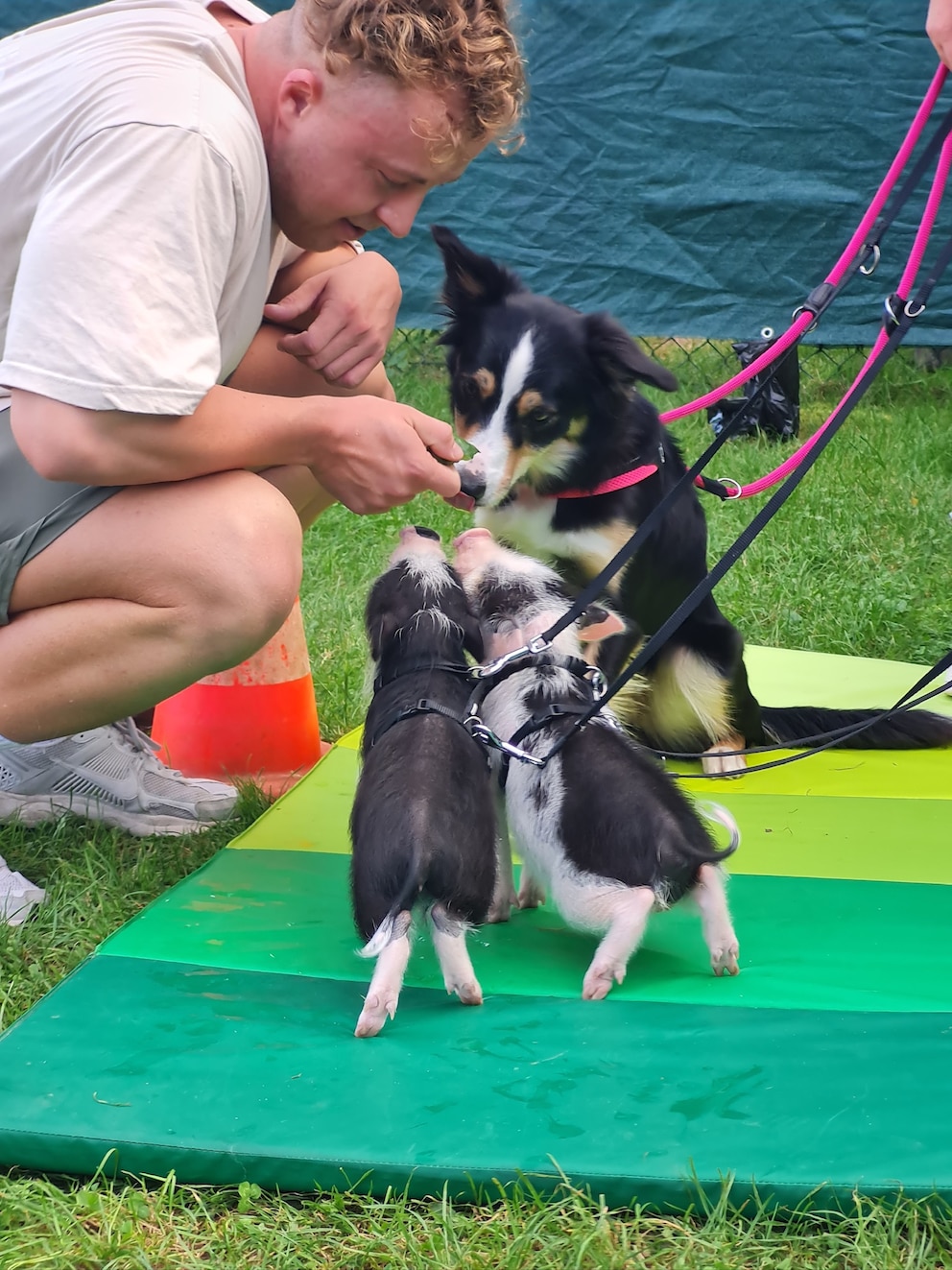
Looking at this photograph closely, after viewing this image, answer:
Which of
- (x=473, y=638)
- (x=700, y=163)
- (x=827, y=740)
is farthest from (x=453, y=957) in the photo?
(x=700, y=163)

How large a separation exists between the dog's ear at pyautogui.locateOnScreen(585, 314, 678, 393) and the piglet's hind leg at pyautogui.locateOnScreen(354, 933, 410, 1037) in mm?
1767

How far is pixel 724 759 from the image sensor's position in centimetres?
325

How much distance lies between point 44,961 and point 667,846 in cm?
109

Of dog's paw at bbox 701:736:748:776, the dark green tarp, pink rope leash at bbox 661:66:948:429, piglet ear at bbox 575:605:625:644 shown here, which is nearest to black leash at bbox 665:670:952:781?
dog's paw at bbox 701:736:748:776

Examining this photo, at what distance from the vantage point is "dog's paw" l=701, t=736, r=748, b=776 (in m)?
3.20

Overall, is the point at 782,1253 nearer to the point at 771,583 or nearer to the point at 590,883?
the point at 590,883

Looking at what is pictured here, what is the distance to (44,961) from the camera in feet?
7.48

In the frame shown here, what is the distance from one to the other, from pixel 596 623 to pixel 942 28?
1226mm

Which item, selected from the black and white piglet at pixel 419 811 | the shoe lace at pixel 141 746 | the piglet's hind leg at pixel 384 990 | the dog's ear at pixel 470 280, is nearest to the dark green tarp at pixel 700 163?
the dog's ear at pixel 470 280

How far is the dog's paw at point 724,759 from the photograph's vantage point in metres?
3.20

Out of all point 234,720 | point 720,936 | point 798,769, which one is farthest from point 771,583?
point 720,936

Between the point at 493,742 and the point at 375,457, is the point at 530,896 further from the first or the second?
the point at 375,457

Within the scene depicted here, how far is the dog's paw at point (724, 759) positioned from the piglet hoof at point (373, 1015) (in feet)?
4.50

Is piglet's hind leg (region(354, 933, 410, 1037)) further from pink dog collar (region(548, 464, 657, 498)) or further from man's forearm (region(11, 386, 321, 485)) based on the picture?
pink dog collar (region(548, 464, 657, 498))
